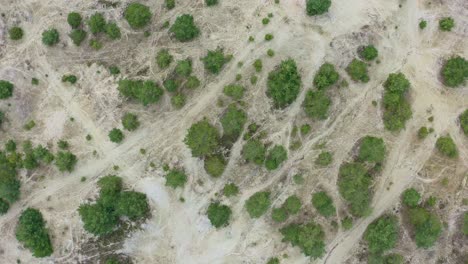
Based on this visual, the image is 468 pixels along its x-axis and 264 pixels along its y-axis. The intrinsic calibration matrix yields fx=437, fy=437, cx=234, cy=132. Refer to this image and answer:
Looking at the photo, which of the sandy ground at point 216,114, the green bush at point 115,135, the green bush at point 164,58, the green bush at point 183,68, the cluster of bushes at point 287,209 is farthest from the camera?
the sandy ground at point 216,114

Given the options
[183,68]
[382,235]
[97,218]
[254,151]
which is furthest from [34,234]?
[382,235]

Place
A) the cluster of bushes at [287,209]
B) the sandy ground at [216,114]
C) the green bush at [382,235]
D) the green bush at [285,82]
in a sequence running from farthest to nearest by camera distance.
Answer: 1. the sandy ground at [216,114]
2. the green bush at [285,82]
3. the cluster of bushes at [287,209]
4. the green bush at [382,235]

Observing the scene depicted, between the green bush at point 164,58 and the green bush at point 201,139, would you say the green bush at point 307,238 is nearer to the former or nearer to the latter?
the green bush at point 201,139

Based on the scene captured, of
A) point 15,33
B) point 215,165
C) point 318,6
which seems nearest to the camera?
point 318,6

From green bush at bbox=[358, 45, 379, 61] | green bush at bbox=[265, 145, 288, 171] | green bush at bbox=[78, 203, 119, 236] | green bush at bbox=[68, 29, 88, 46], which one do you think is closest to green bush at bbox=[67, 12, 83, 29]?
green bush at bbox=[68, 29, 88, 46]

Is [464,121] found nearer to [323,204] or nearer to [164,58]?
[323,204]

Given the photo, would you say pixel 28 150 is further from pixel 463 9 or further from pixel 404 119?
pixel 463 9

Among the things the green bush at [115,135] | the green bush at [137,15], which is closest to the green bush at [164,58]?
the green bush at [137,15]
